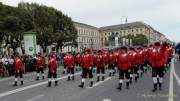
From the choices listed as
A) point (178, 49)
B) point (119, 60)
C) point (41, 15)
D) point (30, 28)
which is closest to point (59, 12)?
point (41, 15)

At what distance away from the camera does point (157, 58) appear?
1736cm

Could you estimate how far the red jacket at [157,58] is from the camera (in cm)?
1730

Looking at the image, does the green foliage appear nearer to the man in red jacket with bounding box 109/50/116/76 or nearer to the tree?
the tree

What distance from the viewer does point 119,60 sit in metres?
18.8

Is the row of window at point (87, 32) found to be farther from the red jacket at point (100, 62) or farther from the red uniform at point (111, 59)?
the red jacket at point (100, 62)

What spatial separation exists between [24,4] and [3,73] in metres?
47.1

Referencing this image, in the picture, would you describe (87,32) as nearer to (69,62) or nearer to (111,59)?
(111,59)

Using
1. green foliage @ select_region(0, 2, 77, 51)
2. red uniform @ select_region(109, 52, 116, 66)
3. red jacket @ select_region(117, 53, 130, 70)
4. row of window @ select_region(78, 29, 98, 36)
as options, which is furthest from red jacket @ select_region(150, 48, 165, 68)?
row of window @ select_region(78, 29, 98, 36)

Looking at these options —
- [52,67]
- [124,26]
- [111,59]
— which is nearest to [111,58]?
[111,59]

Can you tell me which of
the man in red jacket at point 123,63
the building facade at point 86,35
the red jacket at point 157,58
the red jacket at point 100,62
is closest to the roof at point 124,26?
the building facade at point 86,35

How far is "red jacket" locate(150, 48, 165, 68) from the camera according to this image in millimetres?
17297

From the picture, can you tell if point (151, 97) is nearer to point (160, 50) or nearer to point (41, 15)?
point (160, 50)

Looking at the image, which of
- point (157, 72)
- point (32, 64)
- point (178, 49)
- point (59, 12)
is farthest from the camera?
point (59, 12)

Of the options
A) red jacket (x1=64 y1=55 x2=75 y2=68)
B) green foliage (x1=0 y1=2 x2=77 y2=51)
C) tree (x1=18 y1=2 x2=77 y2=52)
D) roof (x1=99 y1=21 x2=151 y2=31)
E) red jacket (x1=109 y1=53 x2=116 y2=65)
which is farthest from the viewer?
roof (x1=99 y1=21 x2=151 y2=31)
